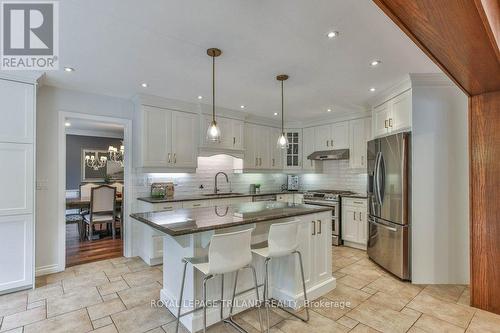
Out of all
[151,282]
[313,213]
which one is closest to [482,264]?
[313,213]

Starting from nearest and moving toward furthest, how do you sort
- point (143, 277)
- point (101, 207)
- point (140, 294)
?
point (140, 294), point (143, 277), point (101, 207)

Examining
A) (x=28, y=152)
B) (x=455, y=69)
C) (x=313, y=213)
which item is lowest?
(x=313, y=213)

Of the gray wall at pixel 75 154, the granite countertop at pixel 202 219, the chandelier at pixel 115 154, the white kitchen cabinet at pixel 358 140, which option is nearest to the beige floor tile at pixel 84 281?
the granite countertop at pixel 202 219

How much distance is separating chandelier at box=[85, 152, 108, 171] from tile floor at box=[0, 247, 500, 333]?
4.66 m

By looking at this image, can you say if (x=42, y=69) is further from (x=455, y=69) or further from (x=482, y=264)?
(x=482, y=264)

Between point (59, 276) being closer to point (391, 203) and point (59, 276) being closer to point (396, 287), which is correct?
point (396, 287)

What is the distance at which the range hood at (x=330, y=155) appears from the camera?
5.02 m

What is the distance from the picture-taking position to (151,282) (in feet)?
10.5

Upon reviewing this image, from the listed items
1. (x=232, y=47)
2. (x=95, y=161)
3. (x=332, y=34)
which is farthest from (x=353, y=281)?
(x=95, y=161)

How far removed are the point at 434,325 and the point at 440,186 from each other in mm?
1610

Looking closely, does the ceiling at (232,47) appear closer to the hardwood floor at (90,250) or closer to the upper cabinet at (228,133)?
the upper cabinet at (228,133)

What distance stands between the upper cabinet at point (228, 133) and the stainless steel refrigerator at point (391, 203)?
2.42m

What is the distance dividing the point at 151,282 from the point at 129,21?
2849mm

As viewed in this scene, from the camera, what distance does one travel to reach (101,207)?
519 cm
